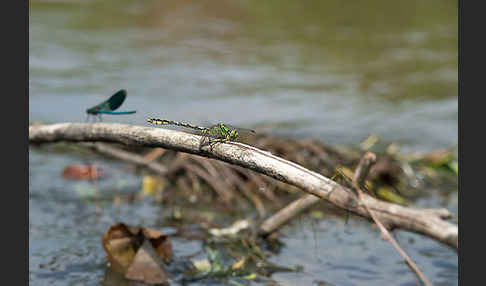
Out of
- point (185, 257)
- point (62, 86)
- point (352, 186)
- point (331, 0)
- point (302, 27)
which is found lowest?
point (185, 257)

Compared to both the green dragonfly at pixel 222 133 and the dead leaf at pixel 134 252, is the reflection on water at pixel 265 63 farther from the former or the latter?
the green dragonfly at pixel 222 133

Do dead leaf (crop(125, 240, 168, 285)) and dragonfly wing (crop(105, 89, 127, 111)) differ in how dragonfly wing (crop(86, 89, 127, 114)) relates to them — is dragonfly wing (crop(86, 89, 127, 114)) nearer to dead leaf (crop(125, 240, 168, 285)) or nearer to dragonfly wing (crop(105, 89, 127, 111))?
dragonfly wing (crop(105, 89, 127, 111))

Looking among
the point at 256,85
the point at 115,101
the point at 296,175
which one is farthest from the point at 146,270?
the point at 256,85

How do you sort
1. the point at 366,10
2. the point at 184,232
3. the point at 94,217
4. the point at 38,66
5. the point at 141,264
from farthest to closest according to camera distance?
the point at 366,10 → the point at 38,66 → the point at 94,217 → the point at 184,232 → the point at 141,264

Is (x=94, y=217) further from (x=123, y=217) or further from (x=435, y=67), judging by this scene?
(x=435, y=67)

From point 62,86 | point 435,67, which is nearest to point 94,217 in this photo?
point 62,86

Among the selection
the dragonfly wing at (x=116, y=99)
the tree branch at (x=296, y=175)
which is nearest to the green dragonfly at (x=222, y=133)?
the tree branch at (x=296, y=175)

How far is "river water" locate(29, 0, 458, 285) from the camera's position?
3.39m

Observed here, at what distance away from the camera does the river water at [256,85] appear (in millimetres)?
3393

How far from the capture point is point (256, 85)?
8.14m

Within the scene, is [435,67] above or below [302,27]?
below

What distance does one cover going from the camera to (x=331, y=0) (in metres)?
13.0

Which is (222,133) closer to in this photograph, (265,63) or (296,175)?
(296,175)

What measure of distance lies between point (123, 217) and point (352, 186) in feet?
7.37
